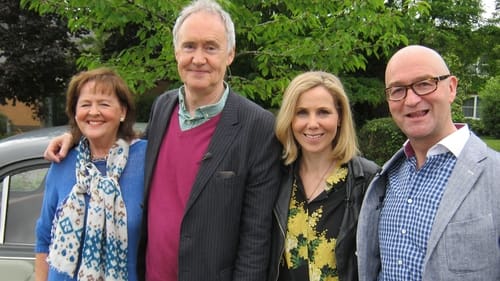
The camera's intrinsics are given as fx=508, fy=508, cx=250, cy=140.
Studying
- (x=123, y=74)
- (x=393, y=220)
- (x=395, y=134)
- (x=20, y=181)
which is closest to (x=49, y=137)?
(x=20, y=181)

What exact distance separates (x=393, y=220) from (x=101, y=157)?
1.42 metres

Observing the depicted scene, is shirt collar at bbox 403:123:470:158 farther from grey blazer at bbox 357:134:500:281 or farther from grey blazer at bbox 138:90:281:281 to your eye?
grey blazer at bbox 138:90:281:281

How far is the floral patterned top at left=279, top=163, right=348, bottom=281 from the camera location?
2.32 metres

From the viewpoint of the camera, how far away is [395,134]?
8.32 metres

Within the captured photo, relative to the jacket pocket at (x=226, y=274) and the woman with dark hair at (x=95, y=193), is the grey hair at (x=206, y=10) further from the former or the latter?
the jacket pocket at (x=226, y=274)

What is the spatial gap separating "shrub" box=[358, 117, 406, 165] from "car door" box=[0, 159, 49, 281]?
612 centimetres

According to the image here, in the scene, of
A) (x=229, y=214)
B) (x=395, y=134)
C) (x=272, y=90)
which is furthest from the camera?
(x=395, y=134)

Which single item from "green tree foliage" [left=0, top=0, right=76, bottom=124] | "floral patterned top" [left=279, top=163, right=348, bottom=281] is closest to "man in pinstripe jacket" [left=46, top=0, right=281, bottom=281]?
"floral patterned top" [left=279, top=163, right=348, bottom=281]

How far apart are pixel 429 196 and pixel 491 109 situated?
28.8 m

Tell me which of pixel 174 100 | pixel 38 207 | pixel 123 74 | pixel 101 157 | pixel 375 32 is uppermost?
pixel 375 32

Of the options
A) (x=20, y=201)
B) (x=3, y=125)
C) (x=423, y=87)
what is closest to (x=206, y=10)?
(x=423, y=87)

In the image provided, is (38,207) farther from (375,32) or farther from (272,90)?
(375,32)

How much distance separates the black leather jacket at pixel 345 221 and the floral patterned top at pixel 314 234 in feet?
0.10

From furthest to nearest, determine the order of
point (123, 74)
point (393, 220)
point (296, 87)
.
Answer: point (123, 74)
point (296, 87)
point (393, 220)
